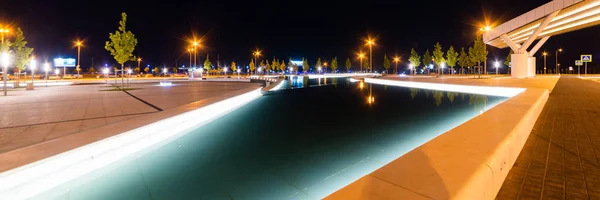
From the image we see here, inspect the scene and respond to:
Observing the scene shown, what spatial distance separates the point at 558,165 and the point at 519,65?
104ft

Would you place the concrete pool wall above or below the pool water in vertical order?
above

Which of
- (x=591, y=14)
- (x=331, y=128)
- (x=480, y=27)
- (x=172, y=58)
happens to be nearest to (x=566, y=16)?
(x=591, y=14)

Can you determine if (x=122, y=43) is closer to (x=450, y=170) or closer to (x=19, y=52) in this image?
(x=19, y=52)

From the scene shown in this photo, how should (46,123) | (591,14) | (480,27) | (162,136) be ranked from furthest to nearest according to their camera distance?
(480,27)
(591,14)
(46,123)
(162,136)

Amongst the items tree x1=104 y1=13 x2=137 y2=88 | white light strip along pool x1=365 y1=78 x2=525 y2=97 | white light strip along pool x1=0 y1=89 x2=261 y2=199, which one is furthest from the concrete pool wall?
tree x1=104 y1=13 x2=137 y2=88

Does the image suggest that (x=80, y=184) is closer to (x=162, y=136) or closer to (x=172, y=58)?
(x=162, y=136)

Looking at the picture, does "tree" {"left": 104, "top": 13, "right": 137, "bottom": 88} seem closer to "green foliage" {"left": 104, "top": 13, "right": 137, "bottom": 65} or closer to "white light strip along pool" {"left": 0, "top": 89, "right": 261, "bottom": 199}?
"green foliage" {"left": 104, "top": 13, "right": 137, "bottom": 65}

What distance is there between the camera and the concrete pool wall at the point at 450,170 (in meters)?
2.83

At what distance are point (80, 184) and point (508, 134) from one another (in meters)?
6.17

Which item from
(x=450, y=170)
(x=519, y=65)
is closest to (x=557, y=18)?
(x=519, y=65)

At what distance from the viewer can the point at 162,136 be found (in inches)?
302

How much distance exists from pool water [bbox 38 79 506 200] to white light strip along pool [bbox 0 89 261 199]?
0.21 m

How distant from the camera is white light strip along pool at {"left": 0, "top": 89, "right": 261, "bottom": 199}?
4176 mm

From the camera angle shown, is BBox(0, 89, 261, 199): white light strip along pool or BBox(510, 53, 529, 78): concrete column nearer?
BBox(0, 89, 261, 199): white light strip along pool
